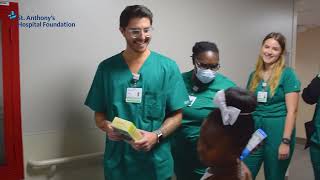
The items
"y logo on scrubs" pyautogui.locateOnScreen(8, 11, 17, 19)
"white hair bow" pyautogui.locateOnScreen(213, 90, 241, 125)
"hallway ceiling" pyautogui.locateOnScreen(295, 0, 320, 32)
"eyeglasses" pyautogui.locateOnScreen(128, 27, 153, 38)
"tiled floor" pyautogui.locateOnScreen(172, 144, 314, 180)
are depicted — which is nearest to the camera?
"white hair bow" pyautogui.locateOnScreen(213, 90, 241, 125)

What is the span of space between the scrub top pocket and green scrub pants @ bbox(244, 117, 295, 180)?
0.98 meters

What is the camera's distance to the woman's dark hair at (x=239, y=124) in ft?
3.80

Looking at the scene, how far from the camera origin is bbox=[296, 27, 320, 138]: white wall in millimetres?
5965

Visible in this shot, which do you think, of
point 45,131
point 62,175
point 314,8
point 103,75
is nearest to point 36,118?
point 45,131

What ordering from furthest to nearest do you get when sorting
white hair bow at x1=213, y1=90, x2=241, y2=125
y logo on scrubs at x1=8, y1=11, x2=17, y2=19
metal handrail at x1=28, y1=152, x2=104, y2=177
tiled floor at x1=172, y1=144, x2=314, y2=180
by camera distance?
tiled floor at x1=172, y1=144, x2=314, y2=180
metal handrail at x1=28, y1=152, x2=104, y2=177
y logo on scrubs at x1=8, y1=11, x2=17, y2=19
white hair bow at x1=213, y1=90, x2=241, y2=125

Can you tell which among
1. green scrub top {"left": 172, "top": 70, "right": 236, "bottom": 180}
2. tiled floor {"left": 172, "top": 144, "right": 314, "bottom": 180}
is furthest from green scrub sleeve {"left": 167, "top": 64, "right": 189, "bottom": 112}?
tiled floor {"left": 172, "top": 144, "right": 314, "bottom": 180}

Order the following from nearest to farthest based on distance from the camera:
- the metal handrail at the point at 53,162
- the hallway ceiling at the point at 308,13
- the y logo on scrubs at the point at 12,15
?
the y logo on scrubs at the point at 12,15 < the metal handrail at the point at 53,162 < the hallway ceiling at the point at 308,13

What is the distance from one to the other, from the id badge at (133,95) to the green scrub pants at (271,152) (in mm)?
1088

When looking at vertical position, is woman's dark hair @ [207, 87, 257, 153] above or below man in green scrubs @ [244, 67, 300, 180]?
above

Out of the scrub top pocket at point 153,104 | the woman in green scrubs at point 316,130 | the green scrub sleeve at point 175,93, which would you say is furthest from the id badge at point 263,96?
the scrub top pocket at point 153,104

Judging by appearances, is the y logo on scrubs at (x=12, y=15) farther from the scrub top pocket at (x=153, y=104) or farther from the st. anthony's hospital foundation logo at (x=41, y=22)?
the scrub top pocket at (x=153, y=104)

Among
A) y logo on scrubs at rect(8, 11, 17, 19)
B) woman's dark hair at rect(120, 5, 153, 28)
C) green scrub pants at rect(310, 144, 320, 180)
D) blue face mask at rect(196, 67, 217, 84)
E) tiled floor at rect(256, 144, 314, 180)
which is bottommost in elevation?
tiled floor at rect(256, 144, 314, 180)

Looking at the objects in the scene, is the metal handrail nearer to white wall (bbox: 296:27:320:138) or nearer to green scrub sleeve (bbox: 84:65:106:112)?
green scrub sleeve (bbox: 84:65:106:112)

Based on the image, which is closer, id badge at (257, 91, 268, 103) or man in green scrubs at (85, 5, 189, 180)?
man in green scrubs at (85, 5, 189, 180)
